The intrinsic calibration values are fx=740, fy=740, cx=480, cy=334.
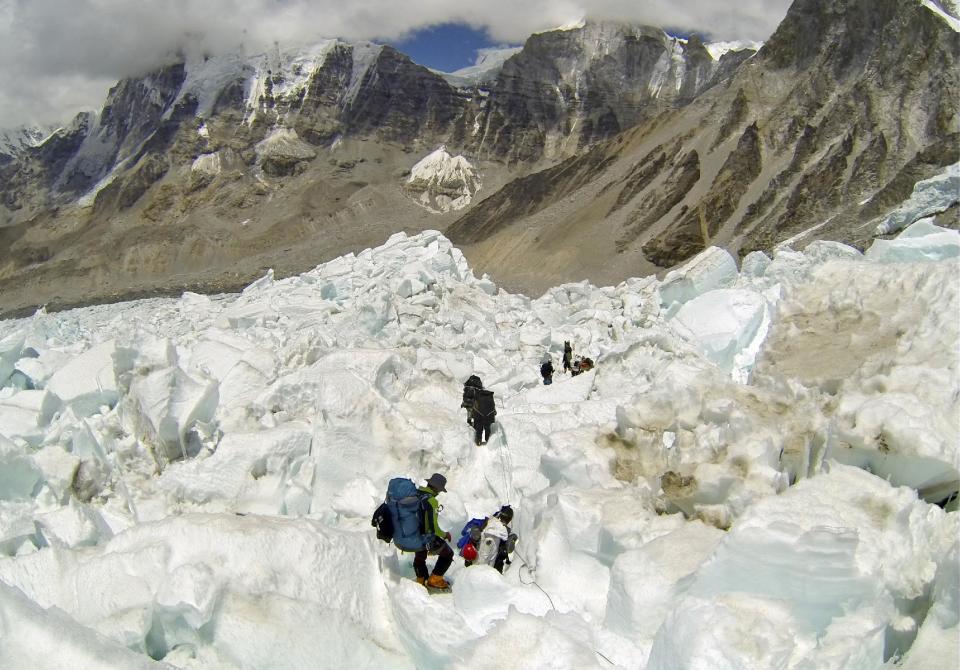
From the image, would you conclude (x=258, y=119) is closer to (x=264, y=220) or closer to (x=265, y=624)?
(x=264, y=220)

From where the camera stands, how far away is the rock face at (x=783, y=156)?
985 inches

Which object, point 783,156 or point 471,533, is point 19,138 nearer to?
point 783,156

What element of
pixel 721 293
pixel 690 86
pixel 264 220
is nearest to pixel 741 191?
pixel 721 293

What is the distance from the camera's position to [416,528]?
3.79 meters

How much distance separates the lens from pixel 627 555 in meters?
3.39

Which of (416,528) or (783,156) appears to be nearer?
(416,528)

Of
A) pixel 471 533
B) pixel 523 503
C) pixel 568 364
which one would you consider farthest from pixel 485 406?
pixel 568 364

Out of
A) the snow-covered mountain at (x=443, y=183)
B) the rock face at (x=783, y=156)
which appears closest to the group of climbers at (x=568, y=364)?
the rock face at (x=783, y=156)

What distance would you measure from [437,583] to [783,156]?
32325 millimetres

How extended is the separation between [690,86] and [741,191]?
55.2 metres

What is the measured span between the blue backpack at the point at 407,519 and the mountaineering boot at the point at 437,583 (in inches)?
6.6

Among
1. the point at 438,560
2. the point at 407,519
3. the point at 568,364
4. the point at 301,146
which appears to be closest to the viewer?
the point at 407,519

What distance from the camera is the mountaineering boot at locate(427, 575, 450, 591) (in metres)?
3.77

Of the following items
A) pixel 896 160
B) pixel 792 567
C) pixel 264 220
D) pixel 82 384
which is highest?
pixel 896 160
